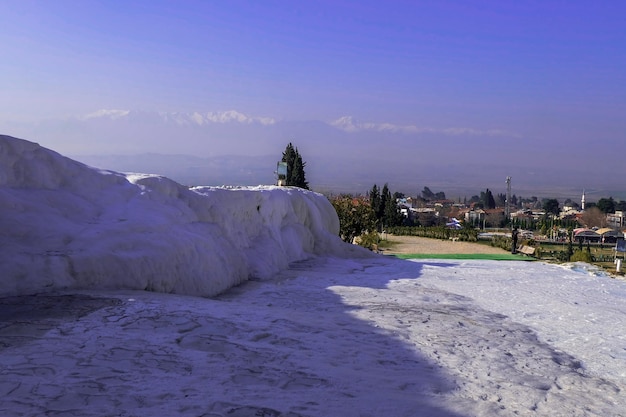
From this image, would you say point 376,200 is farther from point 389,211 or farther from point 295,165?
point 295,165

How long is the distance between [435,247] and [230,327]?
19577 millimetres

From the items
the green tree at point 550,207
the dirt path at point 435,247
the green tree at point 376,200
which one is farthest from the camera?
the green tree at point 550,207

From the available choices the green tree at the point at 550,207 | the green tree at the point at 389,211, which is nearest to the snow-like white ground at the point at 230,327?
the green tree at the point at 389,211

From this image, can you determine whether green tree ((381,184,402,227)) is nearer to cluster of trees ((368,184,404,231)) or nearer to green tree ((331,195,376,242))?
cluster of trees ((368,184,404,231))

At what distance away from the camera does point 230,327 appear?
466cm

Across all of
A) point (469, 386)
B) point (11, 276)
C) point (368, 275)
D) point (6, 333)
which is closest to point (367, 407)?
A: point (469, 386)

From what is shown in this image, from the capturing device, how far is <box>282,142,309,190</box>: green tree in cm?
2653

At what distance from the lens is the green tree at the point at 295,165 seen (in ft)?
87.0

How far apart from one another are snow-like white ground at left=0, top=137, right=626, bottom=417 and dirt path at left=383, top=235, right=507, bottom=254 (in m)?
11.8

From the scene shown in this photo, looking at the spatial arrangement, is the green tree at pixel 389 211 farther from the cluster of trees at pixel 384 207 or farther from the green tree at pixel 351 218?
the green tree at pixel 351 218

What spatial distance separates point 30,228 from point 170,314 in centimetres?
211

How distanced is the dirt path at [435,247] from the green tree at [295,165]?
16.9ft

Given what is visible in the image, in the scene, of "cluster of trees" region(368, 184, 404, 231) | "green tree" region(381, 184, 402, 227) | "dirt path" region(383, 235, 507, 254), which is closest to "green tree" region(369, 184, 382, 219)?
"cluster of trees" region(368, 184, 404, 231)

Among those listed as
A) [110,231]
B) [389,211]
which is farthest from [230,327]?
[389,211]
